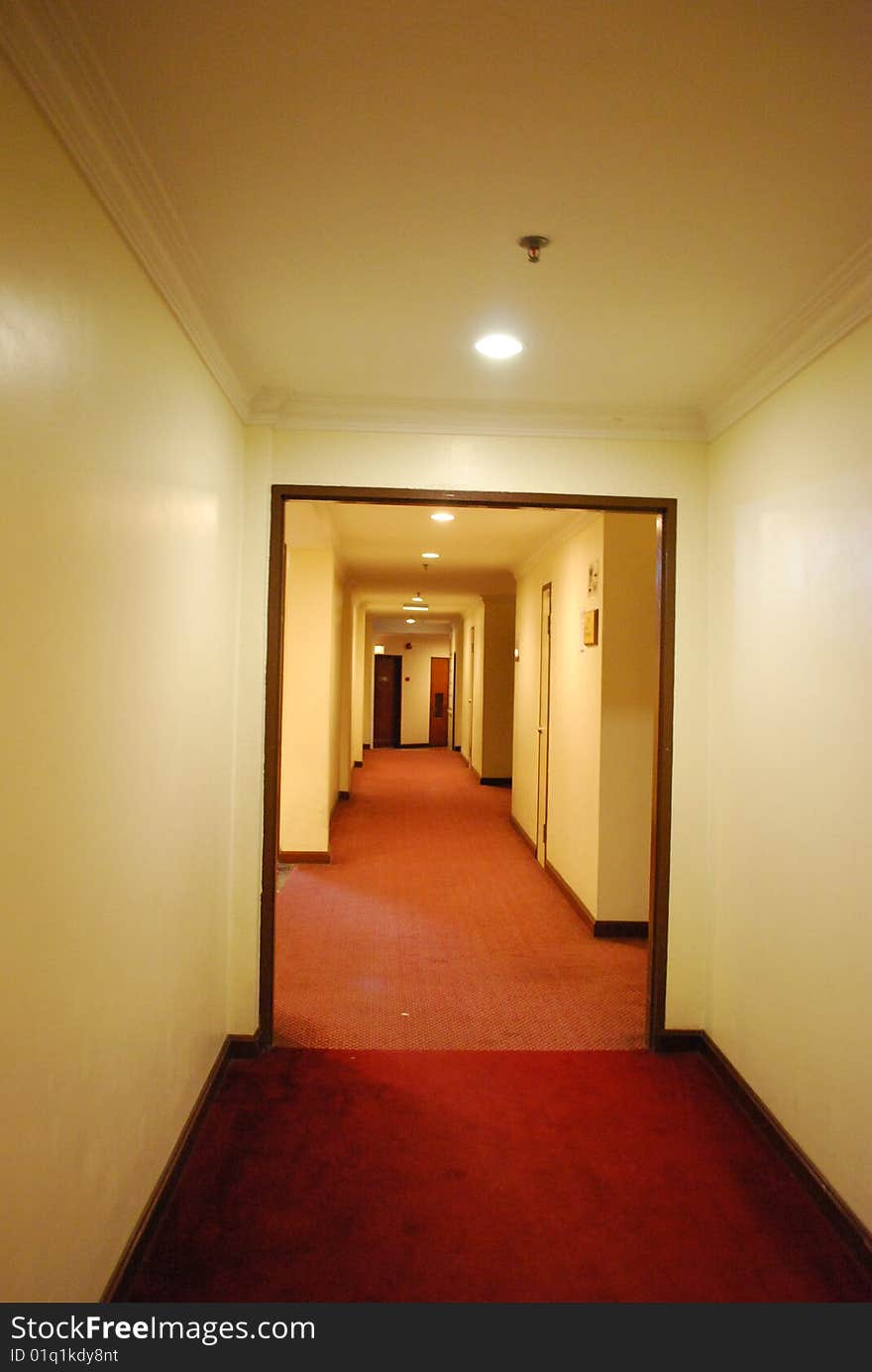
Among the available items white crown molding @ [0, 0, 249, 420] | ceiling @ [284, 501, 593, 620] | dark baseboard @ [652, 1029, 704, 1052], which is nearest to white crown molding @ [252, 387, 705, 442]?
ceiling @ [284, 501, 593, 620]

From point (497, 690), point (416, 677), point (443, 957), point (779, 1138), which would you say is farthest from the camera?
point (416, 677)

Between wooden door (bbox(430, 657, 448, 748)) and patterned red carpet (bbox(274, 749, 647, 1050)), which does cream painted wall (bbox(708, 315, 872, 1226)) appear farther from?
wooden door (bbox(430, 657, 448, 748))

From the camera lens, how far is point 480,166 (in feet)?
5.68

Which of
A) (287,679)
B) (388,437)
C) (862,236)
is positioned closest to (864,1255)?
(862,236)

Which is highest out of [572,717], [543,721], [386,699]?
[572,717]

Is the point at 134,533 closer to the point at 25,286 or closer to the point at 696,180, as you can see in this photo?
the point at 25,286

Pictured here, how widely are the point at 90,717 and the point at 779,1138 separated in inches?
95.8

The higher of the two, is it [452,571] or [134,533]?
[452,571]

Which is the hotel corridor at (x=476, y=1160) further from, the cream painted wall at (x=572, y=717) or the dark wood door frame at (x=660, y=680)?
the cream painted wall at (x=572, y=717)

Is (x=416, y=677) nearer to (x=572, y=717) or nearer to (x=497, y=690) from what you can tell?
(x=497, y=690)

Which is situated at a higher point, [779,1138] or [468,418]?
[468,418]

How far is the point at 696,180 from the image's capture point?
5.77 feet

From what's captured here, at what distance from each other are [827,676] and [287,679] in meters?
4.83

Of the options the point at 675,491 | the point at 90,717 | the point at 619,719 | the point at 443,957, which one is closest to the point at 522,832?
the point at 619,719
